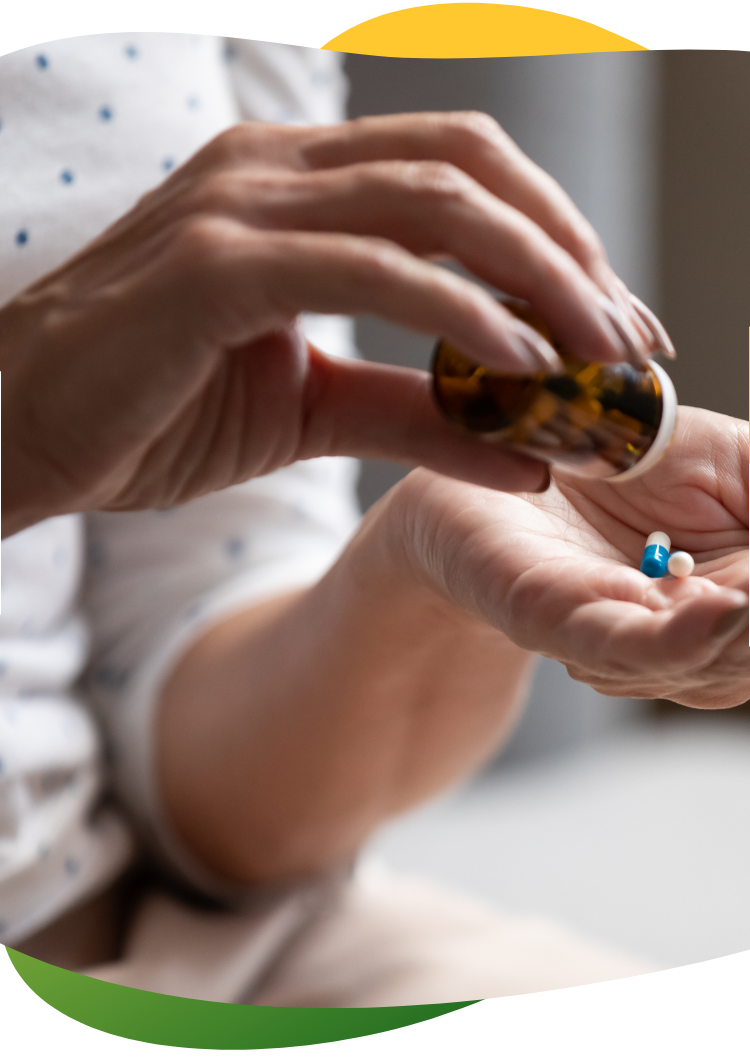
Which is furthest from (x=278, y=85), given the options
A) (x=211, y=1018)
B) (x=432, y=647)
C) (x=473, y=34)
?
(x=211, y=1018)

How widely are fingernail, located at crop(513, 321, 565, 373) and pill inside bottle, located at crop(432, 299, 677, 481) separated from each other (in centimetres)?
1

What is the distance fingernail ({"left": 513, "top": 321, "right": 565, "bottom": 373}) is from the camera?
17 centimetres

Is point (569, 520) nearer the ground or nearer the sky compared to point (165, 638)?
nearer the sky

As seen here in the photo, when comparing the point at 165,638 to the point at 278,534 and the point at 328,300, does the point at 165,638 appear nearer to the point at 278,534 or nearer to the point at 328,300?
the point at 278,534

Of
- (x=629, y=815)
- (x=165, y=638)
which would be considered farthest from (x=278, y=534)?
(x=629, y=815)

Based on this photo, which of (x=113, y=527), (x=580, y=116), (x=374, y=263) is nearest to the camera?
(x=374, y=263)

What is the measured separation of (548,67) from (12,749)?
0.28 metres

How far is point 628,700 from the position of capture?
316mm

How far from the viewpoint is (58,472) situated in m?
0.21

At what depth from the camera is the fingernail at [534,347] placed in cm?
17

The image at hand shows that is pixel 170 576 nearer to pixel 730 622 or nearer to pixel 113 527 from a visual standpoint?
pixel 113 527

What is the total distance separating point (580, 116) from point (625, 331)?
0.12 meters

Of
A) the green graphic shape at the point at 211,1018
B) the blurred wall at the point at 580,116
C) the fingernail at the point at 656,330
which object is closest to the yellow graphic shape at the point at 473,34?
the blurred wall at the point at 580,116

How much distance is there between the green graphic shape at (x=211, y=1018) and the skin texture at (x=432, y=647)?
0.09 meters
